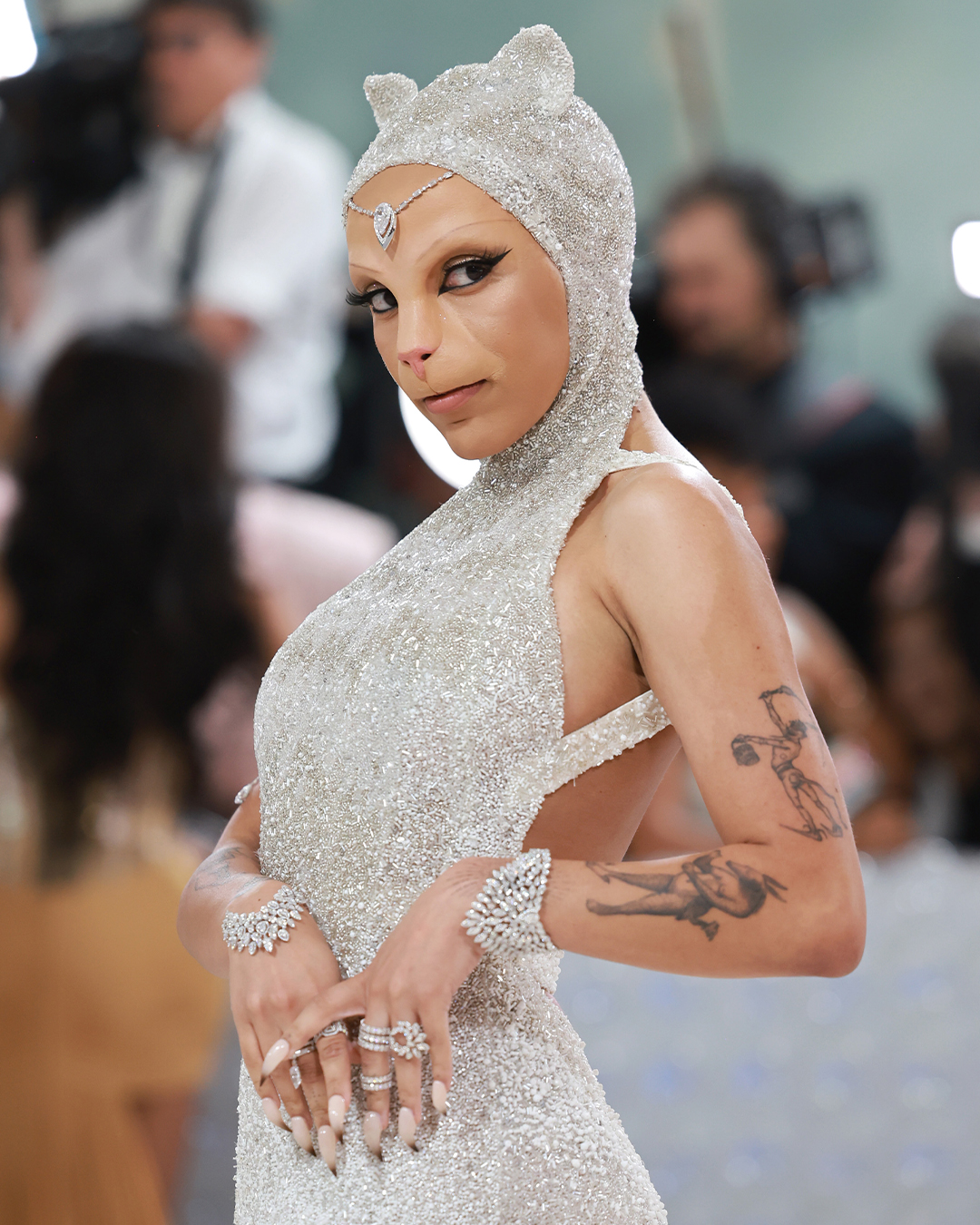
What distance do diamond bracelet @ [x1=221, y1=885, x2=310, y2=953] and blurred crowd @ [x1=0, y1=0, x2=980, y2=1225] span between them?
2.00 metres

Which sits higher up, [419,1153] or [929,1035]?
[419,1153]

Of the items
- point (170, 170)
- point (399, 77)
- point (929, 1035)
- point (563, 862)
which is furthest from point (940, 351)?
point (563, 862)

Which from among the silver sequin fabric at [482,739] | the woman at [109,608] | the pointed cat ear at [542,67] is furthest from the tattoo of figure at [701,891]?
the woman at [109,608]

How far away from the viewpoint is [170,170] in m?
3.33

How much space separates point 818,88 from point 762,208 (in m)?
0.36

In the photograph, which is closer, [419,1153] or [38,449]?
[419,1153]

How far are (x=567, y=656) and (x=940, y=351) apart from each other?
106 inches

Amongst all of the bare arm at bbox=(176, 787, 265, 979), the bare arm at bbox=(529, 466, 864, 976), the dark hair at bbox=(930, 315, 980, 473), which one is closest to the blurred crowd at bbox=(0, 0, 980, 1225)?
the dark hair at bbox=(930, 315, 980, 473)

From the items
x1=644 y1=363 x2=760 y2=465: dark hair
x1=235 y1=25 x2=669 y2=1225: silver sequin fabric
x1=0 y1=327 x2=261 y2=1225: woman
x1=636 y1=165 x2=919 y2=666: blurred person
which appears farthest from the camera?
x1=636 y1=165 x2=919 y2=666: blurred person

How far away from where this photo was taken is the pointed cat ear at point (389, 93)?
1.18 meters

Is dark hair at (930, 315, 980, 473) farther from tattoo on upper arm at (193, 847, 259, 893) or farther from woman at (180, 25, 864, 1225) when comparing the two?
tattoo on upper arm at (193, 847, 259, 893)

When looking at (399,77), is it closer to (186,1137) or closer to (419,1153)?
(419,1153)

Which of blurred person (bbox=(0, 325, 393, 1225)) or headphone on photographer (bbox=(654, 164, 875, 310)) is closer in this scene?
blurred person (bbox=(0, 325, 393, 1225))

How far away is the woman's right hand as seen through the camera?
100cm
